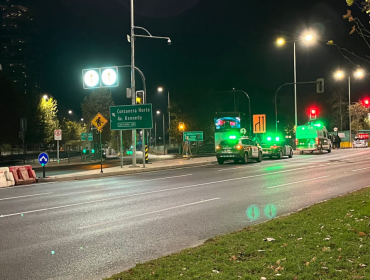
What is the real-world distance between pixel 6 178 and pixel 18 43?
372 ft

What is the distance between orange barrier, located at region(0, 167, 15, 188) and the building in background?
345 feet

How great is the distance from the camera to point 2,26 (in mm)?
117688

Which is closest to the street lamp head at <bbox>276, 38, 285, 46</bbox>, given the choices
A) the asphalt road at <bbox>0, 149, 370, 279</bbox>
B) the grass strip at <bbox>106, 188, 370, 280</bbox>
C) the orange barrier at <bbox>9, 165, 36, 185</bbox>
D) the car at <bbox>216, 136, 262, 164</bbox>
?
the car at <bbox>216, 136, 262, 164</bbox>

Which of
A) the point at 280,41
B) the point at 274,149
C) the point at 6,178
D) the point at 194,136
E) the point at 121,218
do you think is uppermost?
the point at 280,41

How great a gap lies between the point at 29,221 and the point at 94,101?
67.2 m

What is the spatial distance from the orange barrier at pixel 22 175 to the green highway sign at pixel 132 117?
27.3 feet

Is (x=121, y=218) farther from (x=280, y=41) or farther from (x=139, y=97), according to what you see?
(x=280, y=41)

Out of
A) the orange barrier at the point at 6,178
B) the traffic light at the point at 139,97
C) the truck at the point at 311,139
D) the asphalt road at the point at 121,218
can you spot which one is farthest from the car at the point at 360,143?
the orange barrier at the point at 6,178

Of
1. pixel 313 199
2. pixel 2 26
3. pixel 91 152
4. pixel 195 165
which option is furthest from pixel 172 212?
pixel 2 26

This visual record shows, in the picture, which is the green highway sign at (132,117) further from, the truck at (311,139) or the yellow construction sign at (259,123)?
the truck at (311,139)

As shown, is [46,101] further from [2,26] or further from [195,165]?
[2,26]

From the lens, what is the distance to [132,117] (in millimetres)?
27016

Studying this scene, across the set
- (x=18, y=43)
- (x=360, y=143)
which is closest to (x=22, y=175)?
(x=360, y=143)

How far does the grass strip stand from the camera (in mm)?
4898
